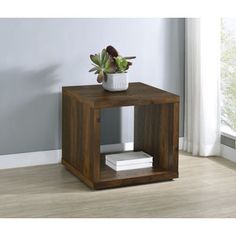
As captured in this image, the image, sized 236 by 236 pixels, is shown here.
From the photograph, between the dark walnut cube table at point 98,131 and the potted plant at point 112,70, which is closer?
the dark walnut cube table at point 98,131

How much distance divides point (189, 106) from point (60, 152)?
2.67 feet

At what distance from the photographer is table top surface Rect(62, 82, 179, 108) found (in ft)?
7.03

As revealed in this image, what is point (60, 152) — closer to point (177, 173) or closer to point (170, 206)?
point (177, 173)

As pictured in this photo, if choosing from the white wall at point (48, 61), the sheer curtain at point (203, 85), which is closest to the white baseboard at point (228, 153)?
the sheer curtain at point (203, 85)

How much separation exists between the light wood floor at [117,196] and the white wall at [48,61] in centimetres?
22

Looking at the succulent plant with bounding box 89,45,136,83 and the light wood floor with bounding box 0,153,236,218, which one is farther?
the succulent plant with bounding box 89,45,136,83

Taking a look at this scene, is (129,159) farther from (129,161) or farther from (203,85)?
(203,85)

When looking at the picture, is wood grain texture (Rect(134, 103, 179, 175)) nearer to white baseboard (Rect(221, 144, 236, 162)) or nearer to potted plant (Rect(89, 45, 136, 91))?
potted plant (Rect(89, 45, 136, 91))

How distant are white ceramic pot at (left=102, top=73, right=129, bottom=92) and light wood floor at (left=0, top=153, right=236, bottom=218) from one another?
1.60 ft

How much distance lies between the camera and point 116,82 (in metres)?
2.30

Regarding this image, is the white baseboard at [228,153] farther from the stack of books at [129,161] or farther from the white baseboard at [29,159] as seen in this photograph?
the white baseboard at [29,159]

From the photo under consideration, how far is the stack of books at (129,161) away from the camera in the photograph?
7.67 ft

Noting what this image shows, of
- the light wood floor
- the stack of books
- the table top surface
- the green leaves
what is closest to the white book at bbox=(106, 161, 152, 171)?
the stack of books

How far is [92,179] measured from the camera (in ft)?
7.23
